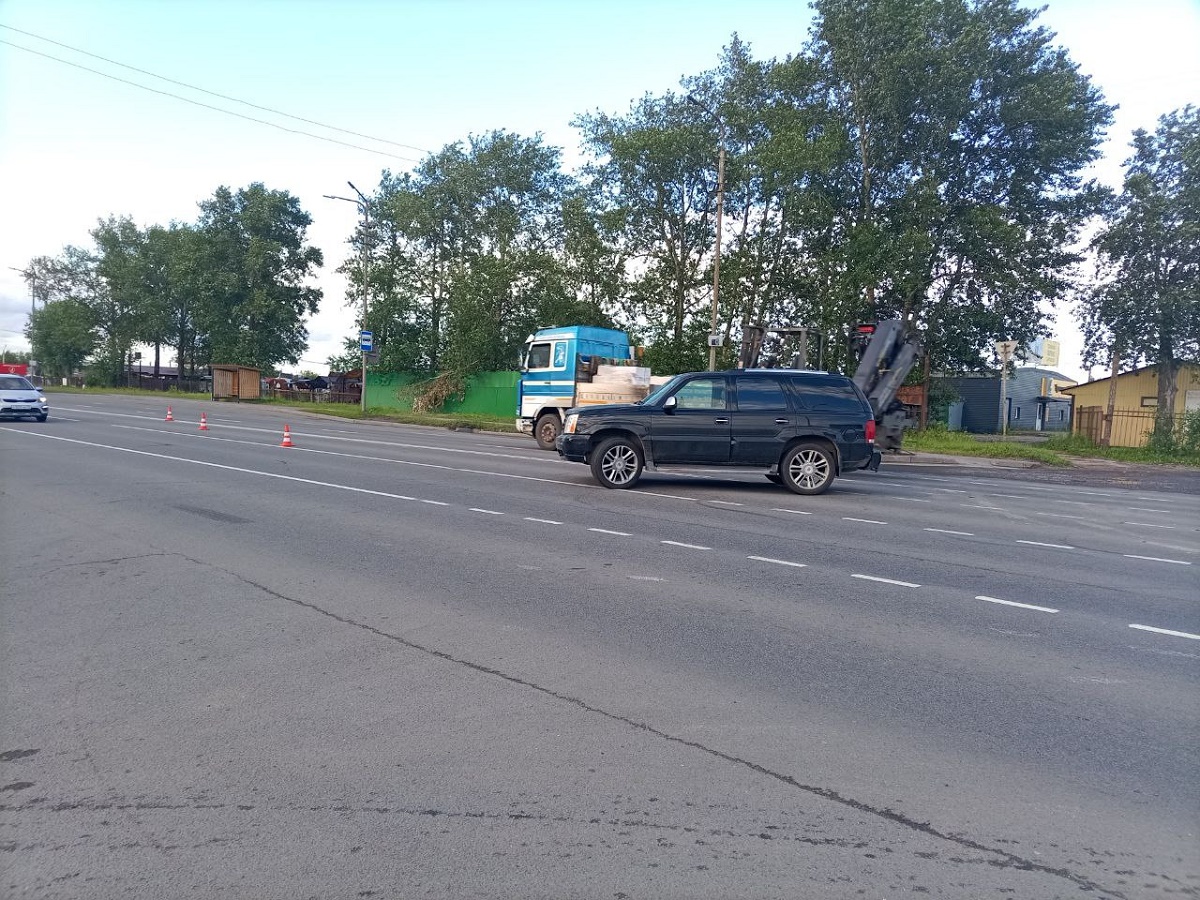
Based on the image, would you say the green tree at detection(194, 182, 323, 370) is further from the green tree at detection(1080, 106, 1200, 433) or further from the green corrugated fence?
the green tree at detection(1080, 106, 1200, 433)

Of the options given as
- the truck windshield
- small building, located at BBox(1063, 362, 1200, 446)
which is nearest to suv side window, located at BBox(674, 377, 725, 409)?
the truck windshield

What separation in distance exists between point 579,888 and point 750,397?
1084cm

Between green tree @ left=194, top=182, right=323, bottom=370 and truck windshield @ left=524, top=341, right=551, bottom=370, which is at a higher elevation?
green tree @ left=194, top=182, right=323, bottom=370

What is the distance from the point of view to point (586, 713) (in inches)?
173

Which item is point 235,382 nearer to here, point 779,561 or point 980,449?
point 980,449

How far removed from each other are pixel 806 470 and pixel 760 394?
57.8 inches

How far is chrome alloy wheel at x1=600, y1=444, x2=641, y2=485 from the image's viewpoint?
43.7ft

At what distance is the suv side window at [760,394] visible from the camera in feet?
43.2

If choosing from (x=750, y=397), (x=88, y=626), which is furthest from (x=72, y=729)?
(x=750, y=397)

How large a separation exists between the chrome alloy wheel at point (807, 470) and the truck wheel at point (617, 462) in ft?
8.22

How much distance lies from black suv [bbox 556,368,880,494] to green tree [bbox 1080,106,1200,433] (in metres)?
22.4

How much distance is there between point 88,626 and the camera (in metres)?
5.78

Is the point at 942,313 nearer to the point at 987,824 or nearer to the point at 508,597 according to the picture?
the point at 508,597

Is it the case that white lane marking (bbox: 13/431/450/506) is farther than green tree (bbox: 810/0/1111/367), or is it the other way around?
green tree (bbox: 810/0/1111/367)
